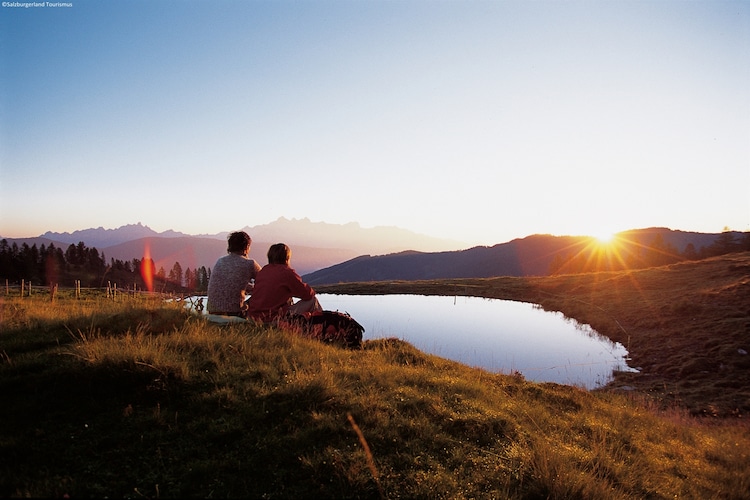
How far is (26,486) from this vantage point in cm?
322

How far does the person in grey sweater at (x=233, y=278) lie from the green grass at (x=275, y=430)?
1813mm

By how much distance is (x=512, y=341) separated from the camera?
75.1 ft

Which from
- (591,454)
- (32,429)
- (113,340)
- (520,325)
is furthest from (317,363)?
(520,325)

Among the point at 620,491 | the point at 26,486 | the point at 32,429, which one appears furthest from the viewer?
the point at 620,491

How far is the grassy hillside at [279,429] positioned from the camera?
3900 mm

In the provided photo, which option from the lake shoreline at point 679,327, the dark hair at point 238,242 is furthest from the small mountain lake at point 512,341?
the dark hair at point 238,242

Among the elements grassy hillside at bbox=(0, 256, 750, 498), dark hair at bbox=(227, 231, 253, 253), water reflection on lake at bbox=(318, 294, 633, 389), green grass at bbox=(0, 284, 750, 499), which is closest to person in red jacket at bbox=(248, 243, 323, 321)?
dark hair at bbox=(227, 231, 253, 253)

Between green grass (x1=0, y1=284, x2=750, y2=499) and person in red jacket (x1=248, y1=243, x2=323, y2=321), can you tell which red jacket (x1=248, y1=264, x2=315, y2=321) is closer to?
person in red jacket (x1=248, y1=243, x2=323, y2=321)

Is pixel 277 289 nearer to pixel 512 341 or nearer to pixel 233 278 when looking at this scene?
pixel 233 278

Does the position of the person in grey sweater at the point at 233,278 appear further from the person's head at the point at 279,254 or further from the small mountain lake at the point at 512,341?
the small mountain lake at the point at 512,341

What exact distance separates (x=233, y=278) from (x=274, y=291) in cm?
131

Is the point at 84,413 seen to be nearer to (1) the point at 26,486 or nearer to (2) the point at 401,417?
(1) the point at 26,486

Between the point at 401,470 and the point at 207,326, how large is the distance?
17.0 feet

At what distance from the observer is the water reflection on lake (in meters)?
17.2
